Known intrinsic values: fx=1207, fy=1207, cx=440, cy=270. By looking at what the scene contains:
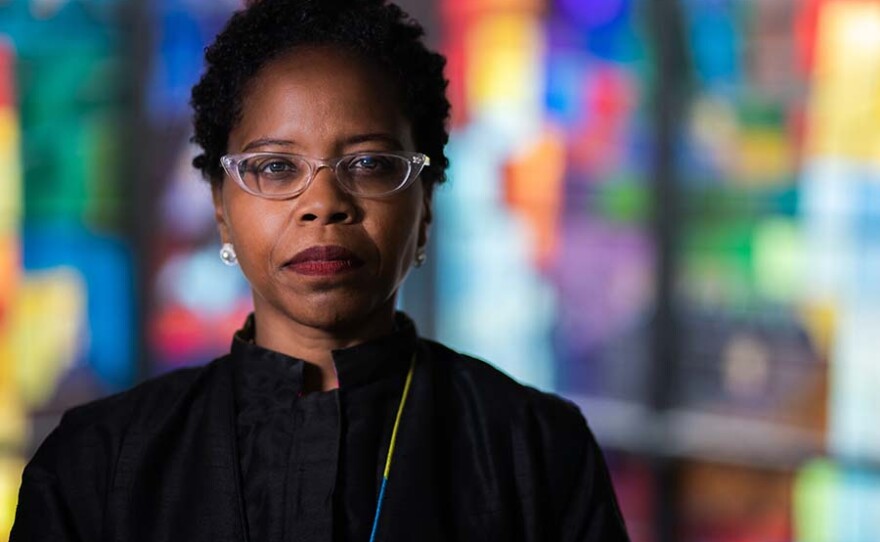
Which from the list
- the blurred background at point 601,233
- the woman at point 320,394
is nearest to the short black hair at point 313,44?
the woman at point 320,394

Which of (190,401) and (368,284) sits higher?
(368,284)

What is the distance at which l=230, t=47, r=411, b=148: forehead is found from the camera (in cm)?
121

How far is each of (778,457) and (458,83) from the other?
4.32 feet

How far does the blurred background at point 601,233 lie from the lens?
295cm

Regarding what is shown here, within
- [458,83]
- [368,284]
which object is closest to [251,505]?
[368,284]

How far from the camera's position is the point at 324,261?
3.90 feet

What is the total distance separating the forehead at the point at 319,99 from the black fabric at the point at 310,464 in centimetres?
23

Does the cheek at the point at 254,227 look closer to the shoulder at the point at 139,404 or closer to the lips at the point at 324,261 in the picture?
the lips at the point at 324,261

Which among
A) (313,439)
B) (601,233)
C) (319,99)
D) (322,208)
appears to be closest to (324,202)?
(322,208)

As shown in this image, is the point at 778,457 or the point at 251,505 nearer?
the point at 251,505

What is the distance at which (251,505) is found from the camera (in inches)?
48.0

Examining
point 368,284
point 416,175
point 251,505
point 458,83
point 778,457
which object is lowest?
point 778,457

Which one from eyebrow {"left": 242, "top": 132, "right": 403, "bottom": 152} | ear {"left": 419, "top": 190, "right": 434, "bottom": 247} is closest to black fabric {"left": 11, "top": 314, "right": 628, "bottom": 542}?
ear {"left": 419, "top": 190, "right": 434, "bottom": 247}

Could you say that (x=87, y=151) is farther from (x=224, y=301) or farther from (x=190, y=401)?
(x=190, y=401)
